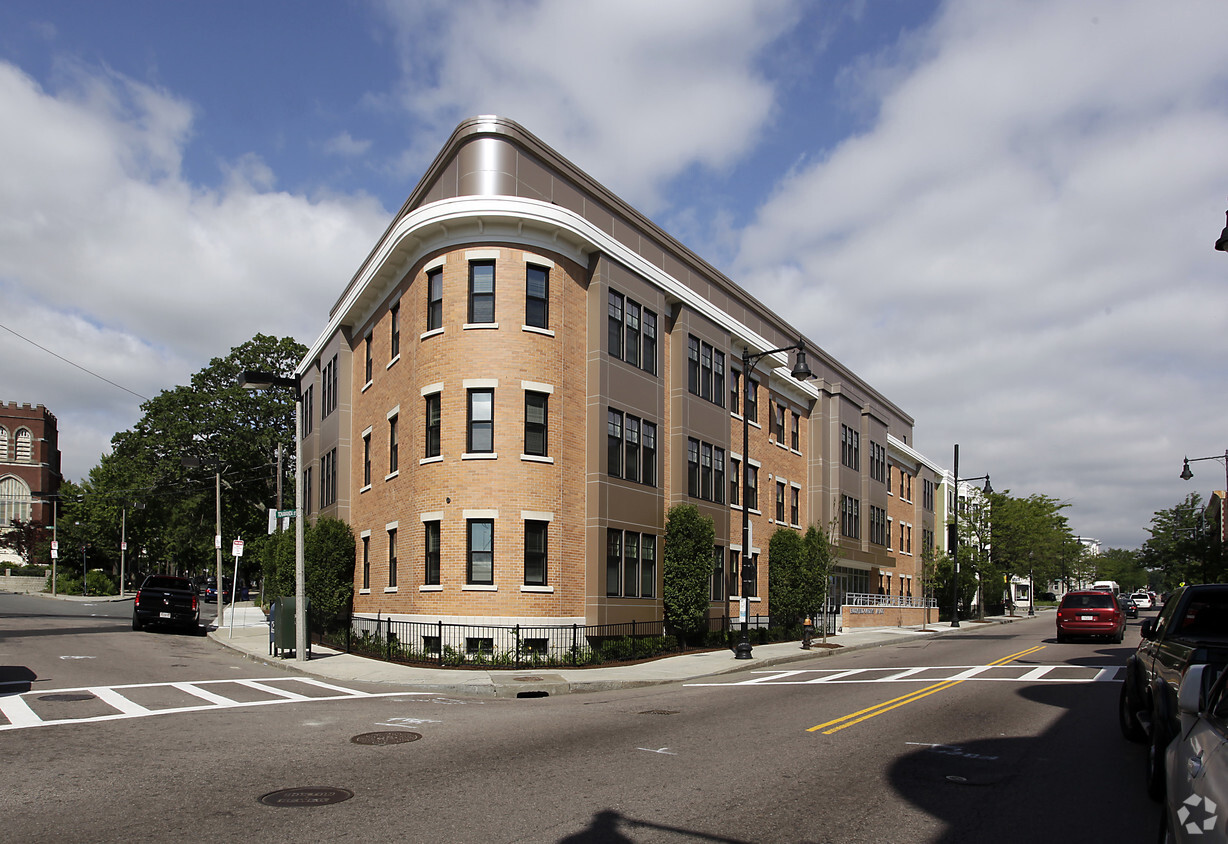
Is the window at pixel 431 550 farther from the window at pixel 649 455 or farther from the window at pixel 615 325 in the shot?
the window at pixel 615 325

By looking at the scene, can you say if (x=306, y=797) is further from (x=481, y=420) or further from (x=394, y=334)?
(x=394, y=334)

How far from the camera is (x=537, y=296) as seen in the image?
25203mm

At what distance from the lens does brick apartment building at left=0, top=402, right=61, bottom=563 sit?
87.1 metres

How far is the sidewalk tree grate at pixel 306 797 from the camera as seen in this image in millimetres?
7945

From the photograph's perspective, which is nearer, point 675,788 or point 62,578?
point 675,788

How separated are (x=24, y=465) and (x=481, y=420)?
83.2 meters

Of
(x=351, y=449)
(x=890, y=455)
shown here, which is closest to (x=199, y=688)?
(x=351, y=449)

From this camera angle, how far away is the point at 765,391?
37.5 meters

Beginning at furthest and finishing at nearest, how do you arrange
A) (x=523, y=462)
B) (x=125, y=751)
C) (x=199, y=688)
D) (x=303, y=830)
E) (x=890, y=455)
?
(x=890, y=455) < (x=523, y=462) < (x=199, y=688) < (x=125, y=751) < (x=303, y=830)

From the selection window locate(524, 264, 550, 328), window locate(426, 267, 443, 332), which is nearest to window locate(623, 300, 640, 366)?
window locate(524, 264, 550, 328)

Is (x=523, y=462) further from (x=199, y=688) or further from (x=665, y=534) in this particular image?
(x=199, y=688)

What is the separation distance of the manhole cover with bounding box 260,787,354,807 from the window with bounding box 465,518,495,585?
597 inches

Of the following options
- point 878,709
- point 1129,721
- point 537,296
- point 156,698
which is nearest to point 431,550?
point 537,296

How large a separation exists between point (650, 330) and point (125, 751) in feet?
68.5
